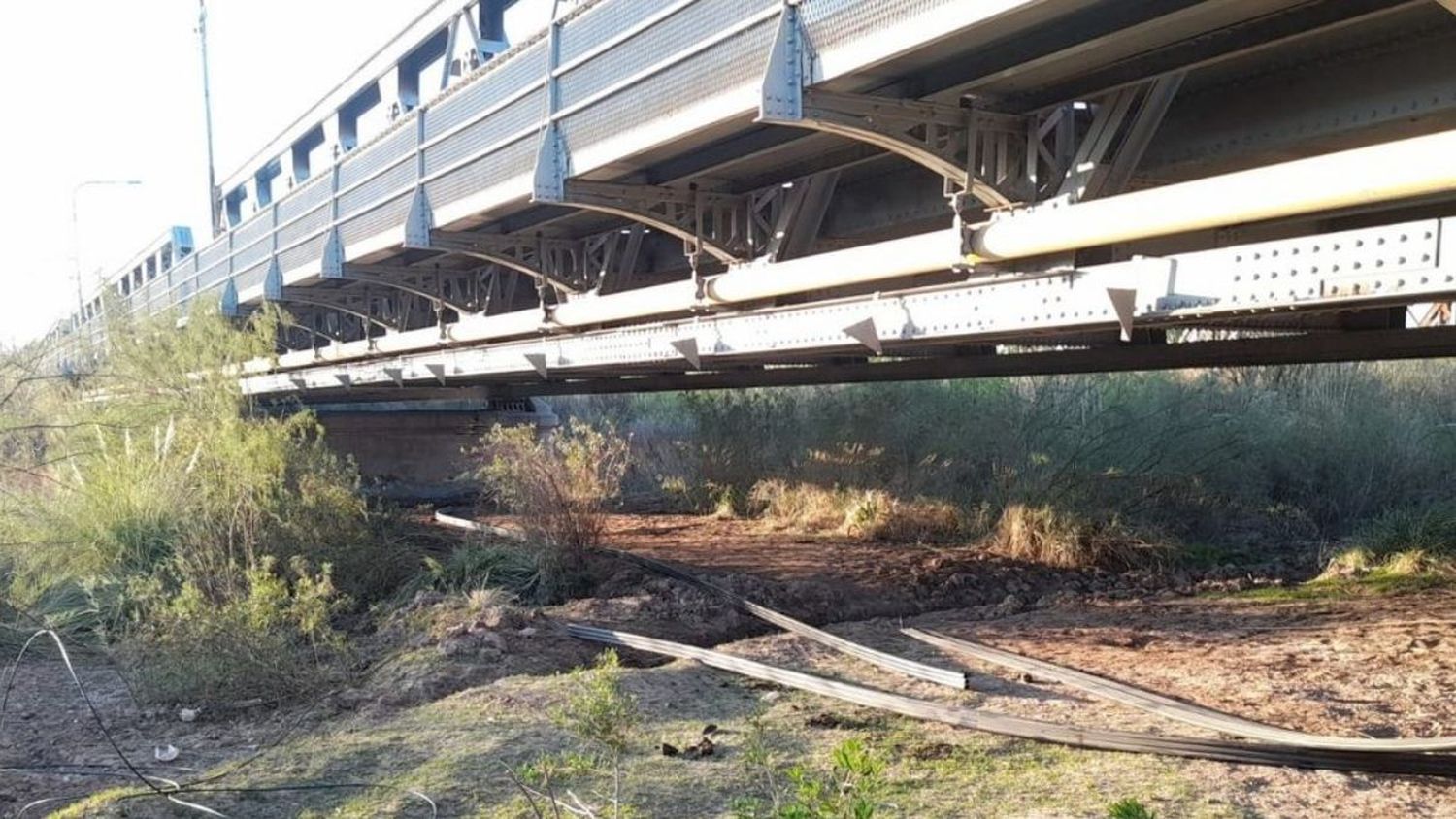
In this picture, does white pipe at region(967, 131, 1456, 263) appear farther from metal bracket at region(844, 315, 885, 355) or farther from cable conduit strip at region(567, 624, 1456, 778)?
cable conduit strip at region(567, 624, 1456, 778)

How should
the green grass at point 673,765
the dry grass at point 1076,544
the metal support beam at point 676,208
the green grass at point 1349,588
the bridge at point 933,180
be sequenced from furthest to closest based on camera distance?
the dry grass at point 1076,544
the green grass at point 1349,588
the metal support beam at point 676,208
the bridge at point 933,180
the green grass at point 673,765

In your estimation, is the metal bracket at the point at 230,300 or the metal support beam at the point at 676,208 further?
the metal bracket at the point at 230,300

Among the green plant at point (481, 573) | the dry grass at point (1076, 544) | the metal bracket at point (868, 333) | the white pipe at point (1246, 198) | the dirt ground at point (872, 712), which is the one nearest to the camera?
the white pipe at point (1246, 198)

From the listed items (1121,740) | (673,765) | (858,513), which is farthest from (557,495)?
(1121,740)

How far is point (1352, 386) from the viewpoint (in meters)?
18.6

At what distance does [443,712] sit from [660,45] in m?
4.61

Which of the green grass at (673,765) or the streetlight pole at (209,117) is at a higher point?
the streetlight pole at (209,117)

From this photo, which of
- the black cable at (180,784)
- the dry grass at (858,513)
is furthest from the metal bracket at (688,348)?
the dry grass at (858,513)

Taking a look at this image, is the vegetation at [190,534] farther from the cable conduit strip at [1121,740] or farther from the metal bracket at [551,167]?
the cable conduit strip at [1121,740]

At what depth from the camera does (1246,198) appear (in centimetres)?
511

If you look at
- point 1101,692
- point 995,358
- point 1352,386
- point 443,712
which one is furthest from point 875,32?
point 1352,386

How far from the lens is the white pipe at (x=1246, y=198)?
4.50m

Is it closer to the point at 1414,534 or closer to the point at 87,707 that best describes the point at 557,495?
the point at 87,707

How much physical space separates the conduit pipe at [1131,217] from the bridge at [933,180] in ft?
0.05
